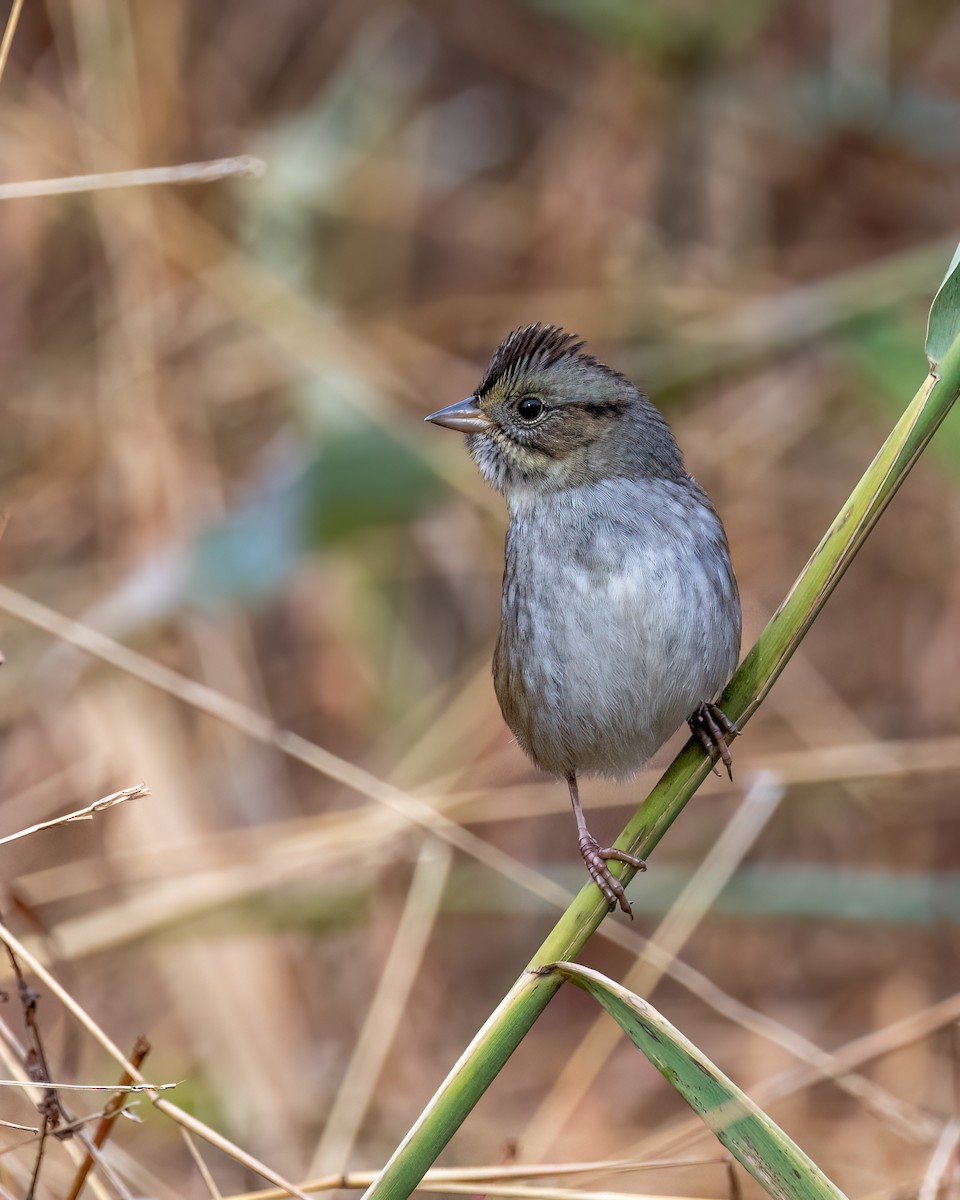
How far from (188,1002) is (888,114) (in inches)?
142

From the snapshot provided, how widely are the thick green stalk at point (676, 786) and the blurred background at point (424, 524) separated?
1.09 metres

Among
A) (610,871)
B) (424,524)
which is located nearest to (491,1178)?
(610,871)

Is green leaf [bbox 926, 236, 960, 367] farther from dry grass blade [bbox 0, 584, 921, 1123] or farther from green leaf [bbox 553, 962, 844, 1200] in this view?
dry grass blade [bbox 0, 584, 921, 1123]

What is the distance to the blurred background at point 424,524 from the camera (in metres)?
3.72

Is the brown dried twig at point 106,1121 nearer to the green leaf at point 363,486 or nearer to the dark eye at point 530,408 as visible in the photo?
the dark eye at point 530,408

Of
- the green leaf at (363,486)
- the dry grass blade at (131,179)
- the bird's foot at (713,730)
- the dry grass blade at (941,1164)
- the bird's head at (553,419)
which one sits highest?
the green leaf at (363,486)

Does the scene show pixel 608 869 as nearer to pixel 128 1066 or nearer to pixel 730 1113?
pixel 730 1113

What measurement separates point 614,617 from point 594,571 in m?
0.10

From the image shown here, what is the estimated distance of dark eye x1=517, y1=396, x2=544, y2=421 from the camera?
2.90 meters

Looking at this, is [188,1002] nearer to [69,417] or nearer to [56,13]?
[69,417]

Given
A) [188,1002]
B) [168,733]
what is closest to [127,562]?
[168,733]

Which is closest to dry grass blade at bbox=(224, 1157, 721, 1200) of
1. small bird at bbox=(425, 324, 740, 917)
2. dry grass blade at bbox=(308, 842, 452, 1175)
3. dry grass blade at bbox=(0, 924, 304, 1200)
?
dry grass blade at bbox=(0, 924, 304, 1200)

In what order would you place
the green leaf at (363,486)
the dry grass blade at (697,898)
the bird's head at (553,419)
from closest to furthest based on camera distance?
1. the bird's head at (553,419)
2. the dry grass blade at (697,898)
3. the green leaf at (363,486)

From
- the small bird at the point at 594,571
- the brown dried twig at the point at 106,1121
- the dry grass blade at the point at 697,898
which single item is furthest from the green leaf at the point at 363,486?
the brown dried twig at the point at 106,1121
